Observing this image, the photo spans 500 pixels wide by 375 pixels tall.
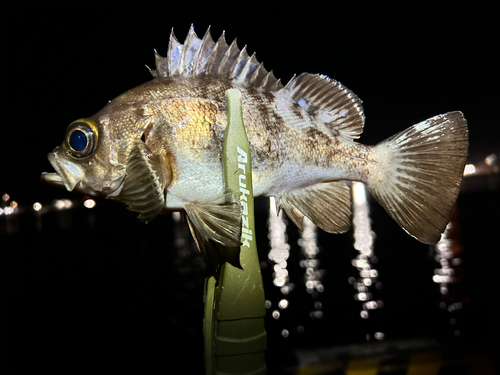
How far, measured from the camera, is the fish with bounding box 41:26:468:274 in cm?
208

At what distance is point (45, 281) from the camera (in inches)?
298

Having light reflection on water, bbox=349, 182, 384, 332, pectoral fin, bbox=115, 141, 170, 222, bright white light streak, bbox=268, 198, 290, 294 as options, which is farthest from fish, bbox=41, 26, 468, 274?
light reflection on water, bbox=349, 182, 384, 332

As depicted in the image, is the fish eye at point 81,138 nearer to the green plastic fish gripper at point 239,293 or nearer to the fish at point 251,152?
the fish at point 251,152

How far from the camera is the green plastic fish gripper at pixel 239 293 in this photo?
2182 mm

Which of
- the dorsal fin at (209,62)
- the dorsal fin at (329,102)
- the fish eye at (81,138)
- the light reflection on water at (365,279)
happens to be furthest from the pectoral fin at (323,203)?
the light reflection on water at (365,279)

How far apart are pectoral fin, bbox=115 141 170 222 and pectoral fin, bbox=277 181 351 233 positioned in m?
0.81

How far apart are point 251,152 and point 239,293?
2.55ft

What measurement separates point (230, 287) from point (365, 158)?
3.52 ft

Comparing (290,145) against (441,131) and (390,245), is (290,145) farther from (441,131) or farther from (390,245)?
(390,245)

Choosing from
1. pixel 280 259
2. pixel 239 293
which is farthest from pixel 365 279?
pixel 239 293

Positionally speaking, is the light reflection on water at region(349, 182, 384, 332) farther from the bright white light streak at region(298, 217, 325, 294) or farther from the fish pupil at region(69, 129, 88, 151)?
the fish pupil at region(69, 129, 88, 151)

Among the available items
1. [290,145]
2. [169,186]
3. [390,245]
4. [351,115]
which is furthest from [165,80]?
[390,245]

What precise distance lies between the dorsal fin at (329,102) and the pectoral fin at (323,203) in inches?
13.7

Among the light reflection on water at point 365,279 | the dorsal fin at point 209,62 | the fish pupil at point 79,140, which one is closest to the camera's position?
the fish pupil at point 79,140
